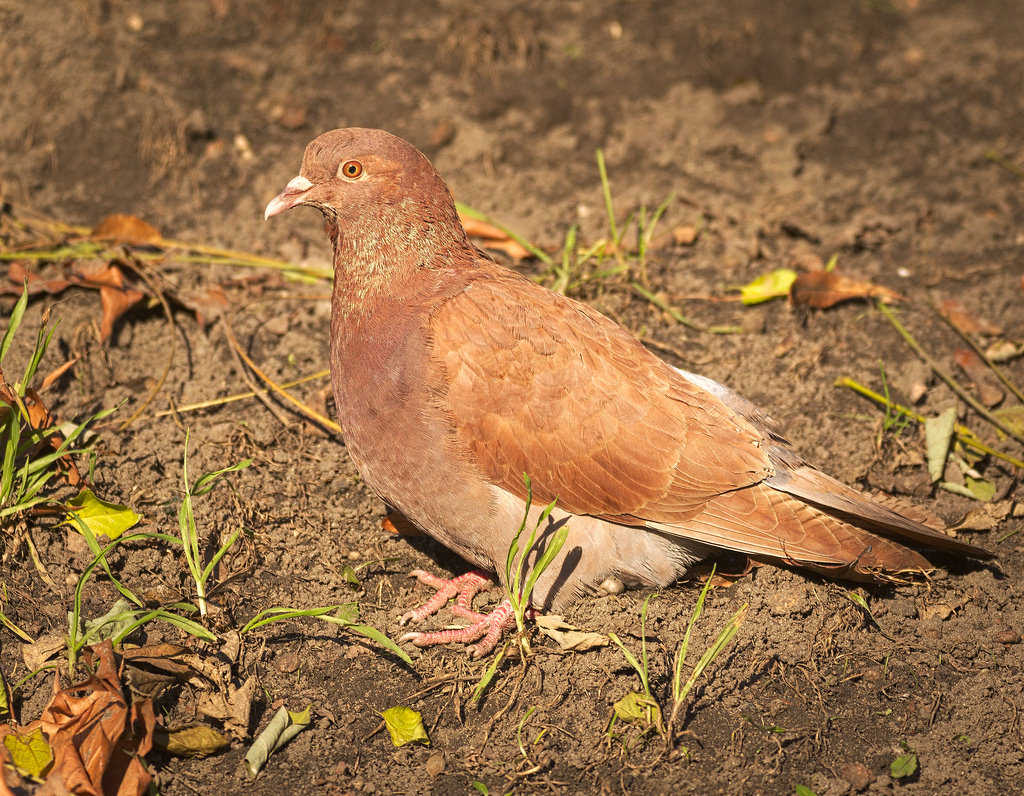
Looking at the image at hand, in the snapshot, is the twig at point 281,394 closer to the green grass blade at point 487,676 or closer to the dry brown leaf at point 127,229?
the dry brown leaf at point 127,229

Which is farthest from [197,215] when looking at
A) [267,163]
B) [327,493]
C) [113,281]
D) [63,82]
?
[327,493]

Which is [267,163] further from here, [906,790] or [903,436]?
[906,790]

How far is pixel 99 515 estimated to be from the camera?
10.9 feet

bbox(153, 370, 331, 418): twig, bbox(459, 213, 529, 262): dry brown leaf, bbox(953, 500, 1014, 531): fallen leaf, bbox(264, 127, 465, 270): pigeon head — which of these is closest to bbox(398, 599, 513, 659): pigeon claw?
bbox(264, 127, 465, 270): pigeon head

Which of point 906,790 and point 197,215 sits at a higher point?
point 197,215

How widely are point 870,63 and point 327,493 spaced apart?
4734 mm

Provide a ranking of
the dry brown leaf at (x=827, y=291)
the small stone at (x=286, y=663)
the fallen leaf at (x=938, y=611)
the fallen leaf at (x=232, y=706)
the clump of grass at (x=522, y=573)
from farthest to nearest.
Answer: the dry brown leaf at (x=827, y=291) → the fallen leaf at (x=938, y=611) → the small stone at (x=286, y=663) → the clump of grass at (x=522, y=573) → the fallen leaf at (x=232, y=706)

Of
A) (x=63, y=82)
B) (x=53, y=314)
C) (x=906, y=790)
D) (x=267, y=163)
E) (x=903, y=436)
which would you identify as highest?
(x=63, y=82)

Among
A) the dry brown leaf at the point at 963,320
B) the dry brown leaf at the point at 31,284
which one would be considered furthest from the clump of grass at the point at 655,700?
the dry brown leaf at the point at 31,284

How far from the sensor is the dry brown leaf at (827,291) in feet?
14.6

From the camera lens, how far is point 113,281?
13.9 ft

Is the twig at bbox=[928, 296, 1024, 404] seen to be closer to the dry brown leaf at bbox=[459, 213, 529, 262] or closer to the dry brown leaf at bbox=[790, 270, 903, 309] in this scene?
the dry brown leaf at bbox=[790, 270, 903, 309]

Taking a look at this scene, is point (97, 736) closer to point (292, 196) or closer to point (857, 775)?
point (292, 196)

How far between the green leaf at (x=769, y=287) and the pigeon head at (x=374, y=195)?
6.25 feet
